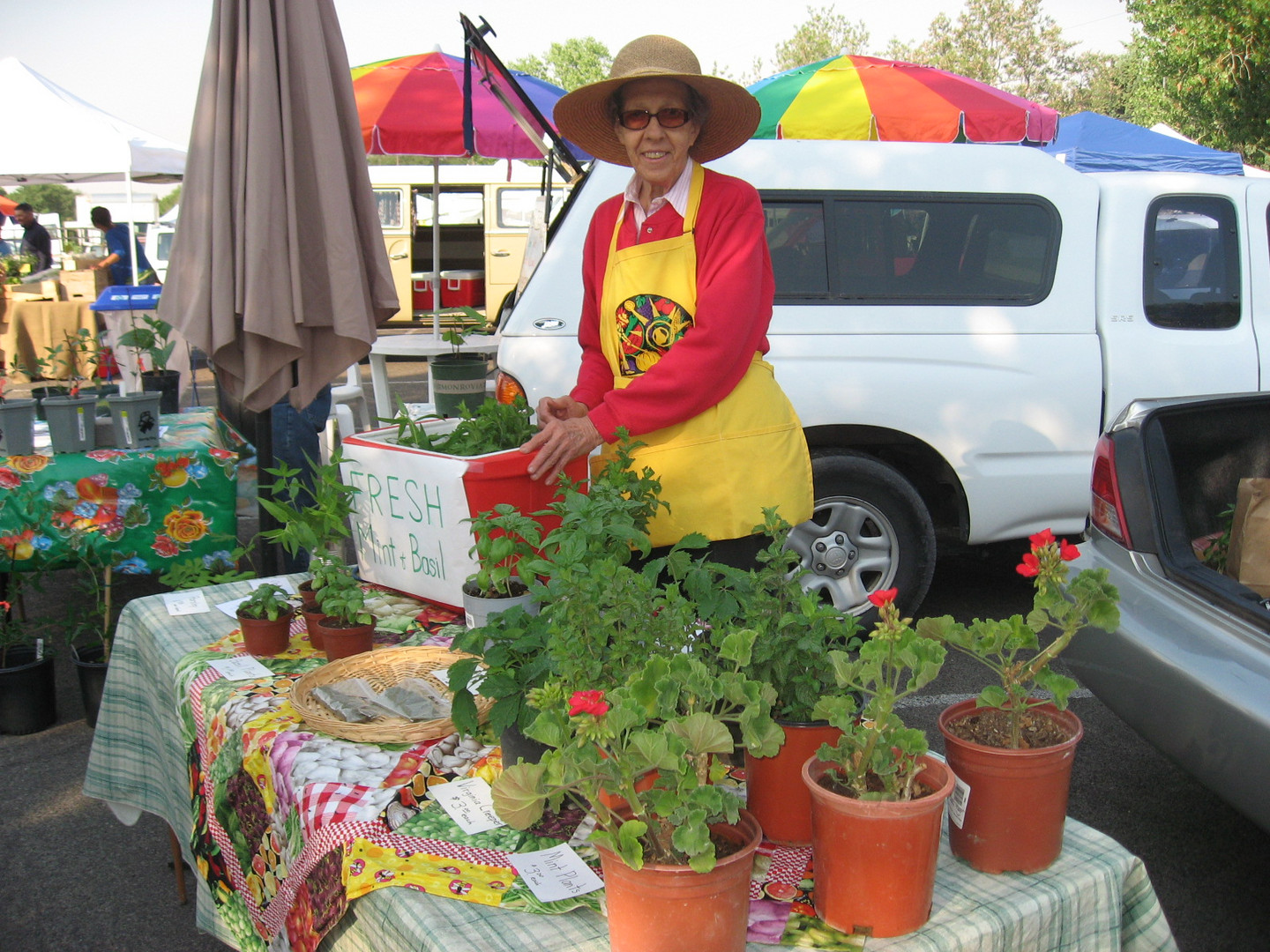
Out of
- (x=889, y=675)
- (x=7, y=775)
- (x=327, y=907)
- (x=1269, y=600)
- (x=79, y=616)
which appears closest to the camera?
(x=889, y=675)

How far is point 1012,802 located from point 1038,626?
0.22m

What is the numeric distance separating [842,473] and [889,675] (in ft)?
9.03

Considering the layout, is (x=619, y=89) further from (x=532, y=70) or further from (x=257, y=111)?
(x=532, y=70)

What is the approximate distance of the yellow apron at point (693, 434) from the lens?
6.41 ft

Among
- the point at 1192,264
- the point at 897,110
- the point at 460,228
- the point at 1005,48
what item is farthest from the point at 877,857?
the point at 1005,48

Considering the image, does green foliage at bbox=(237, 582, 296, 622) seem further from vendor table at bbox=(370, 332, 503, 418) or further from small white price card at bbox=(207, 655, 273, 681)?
vendor table at bbox=(370, 332, 503, 418)

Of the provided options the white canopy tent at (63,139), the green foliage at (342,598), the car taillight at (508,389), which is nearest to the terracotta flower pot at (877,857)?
the green foliage at (342,598)

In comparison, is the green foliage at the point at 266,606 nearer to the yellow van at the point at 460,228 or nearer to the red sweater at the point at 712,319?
the red sweater at the point at 712,319

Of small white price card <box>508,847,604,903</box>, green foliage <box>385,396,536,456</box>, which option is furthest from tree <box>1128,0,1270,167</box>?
small white price card <box>508,847,604,903</box>

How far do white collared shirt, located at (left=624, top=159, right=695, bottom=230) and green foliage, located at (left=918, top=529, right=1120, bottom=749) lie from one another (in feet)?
3.27

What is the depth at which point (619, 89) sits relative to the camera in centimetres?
203

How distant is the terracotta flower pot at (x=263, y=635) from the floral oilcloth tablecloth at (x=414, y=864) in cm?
26

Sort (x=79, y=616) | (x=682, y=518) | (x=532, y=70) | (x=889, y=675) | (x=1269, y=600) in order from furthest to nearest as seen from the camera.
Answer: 1. (x=532, y=70)
2. (x=79, y=616)
3. (x=1269, y=600)
4. (x=682, y=518)
5. (x=889, y=675)

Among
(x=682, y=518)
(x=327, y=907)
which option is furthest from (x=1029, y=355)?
(x=327, y=907)
